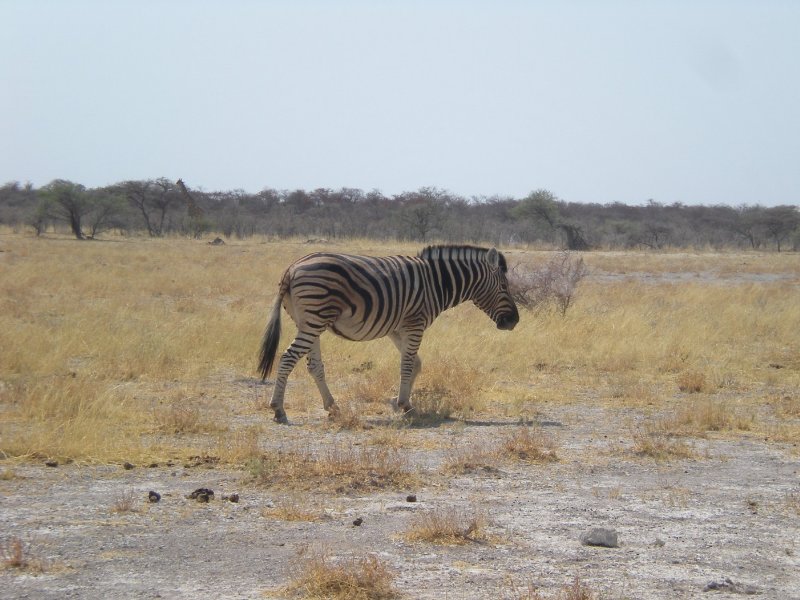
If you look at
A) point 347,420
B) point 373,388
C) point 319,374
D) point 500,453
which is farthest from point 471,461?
point 373,388

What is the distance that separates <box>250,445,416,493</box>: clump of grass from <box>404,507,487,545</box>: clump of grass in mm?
1007

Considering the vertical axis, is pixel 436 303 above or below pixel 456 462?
above

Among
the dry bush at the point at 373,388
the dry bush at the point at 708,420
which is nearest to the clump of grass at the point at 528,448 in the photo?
the dry bush at the point at 708,420

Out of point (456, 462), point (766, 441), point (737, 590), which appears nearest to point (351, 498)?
point (456, 462)

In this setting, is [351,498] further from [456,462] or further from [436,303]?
[436,303]

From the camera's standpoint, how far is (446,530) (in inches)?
216

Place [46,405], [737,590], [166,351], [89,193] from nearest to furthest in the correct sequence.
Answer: [737,590] → [46,405] → [166,351] → [89,193]

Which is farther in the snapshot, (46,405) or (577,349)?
(577,349)

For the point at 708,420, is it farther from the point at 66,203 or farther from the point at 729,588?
the point at 66,203

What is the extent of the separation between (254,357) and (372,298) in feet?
10.2

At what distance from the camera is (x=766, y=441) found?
867cm

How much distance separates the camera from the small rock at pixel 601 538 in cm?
546

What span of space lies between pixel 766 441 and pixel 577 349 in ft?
17.0

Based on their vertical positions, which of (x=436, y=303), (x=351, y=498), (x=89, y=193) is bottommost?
(x=351, y=498)
